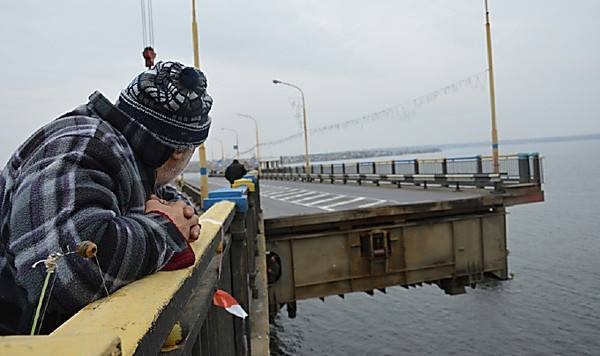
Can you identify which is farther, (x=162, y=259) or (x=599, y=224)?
(x=599, y=224)

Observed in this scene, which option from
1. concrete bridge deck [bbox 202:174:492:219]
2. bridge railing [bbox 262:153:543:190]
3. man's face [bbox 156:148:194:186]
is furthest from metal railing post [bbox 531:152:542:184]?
man's face [bbox 156:148:194:186]

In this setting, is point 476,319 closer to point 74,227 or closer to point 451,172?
point 451,172

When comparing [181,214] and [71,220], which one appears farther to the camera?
[181,214]

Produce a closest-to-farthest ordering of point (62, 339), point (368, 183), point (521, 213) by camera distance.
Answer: point (62, 339)
point (368, 183)
point (521, 213)

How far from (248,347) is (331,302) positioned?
22.0m

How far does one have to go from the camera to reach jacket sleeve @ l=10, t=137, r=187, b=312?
5.10ft

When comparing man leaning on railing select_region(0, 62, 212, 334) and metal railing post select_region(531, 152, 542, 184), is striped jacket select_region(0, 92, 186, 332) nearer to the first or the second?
man leaning on railing select_region(0, 62, 212, 334)

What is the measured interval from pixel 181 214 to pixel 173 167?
223 mm

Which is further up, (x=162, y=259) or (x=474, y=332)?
(x=162, y=259)

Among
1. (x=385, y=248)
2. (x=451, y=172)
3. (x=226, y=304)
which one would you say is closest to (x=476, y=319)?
(x=451, y=172)

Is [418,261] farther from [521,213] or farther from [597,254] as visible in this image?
[521,213]

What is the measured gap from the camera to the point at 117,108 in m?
2.08

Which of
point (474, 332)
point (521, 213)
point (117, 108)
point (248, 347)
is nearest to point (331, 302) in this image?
point (474, 332)

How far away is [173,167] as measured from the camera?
90.7 inches
